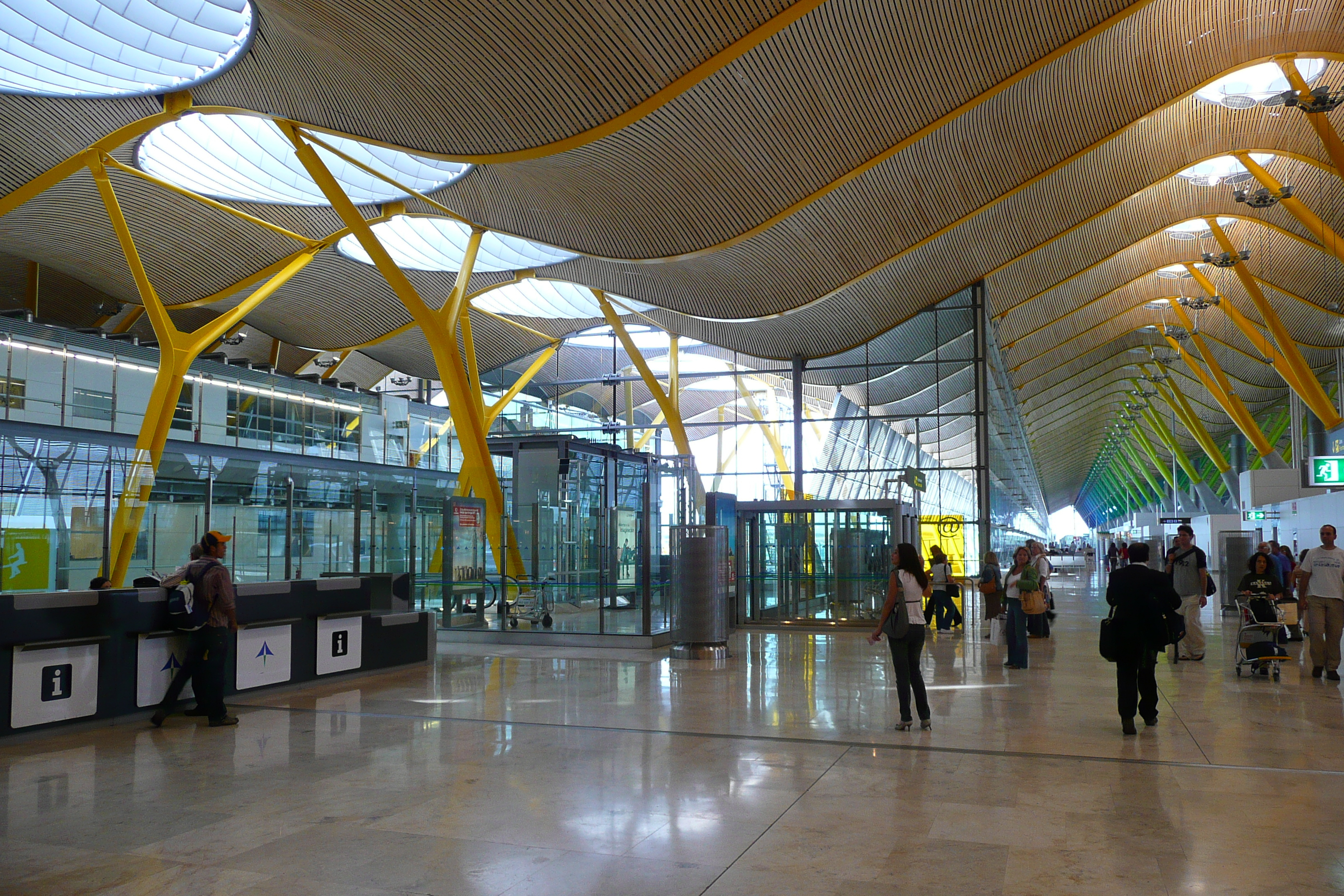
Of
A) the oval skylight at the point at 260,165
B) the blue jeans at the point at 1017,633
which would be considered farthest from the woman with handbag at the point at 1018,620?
the oval skylight at the point at 260,165

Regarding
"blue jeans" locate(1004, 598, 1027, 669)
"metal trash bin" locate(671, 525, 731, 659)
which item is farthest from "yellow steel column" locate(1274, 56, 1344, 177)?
"metal trash bin" locate(671, 525, 731, 659)

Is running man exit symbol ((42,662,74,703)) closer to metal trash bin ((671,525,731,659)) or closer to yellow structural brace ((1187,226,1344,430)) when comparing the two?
metal trash bin ((671,525,731,659))

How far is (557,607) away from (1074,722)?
379 inches

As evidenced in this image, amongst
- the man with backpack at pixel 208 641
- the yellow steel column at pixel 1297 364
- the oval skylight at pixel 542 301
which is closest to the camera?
the man with backpack at pixel 208 641

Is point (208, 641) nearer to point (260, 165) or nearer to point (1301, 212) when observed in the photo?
point (260, 165)

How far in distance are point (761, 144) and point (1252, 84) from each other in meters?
13.9

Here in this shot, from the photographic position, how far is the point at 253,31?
16688 mm

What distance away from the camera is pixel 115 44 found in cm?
1936

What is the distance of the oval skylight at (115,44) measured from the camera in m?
18.4

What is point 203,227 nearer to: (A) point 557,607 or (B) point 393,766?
(A) point 557,607

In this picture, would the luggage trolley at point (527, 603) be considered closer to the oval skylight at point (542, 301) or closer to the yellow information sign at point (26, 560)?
the yellow information sign at point (26, 560)

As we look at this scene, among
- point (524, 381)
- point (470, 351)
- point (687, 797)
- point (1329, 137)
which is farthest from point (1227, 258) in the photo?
point (687, 797)

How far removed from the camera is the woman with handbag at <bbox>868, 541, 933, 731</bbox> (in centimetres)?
870

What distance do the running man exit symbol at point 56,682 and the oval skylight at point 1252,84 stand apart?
2419cm
